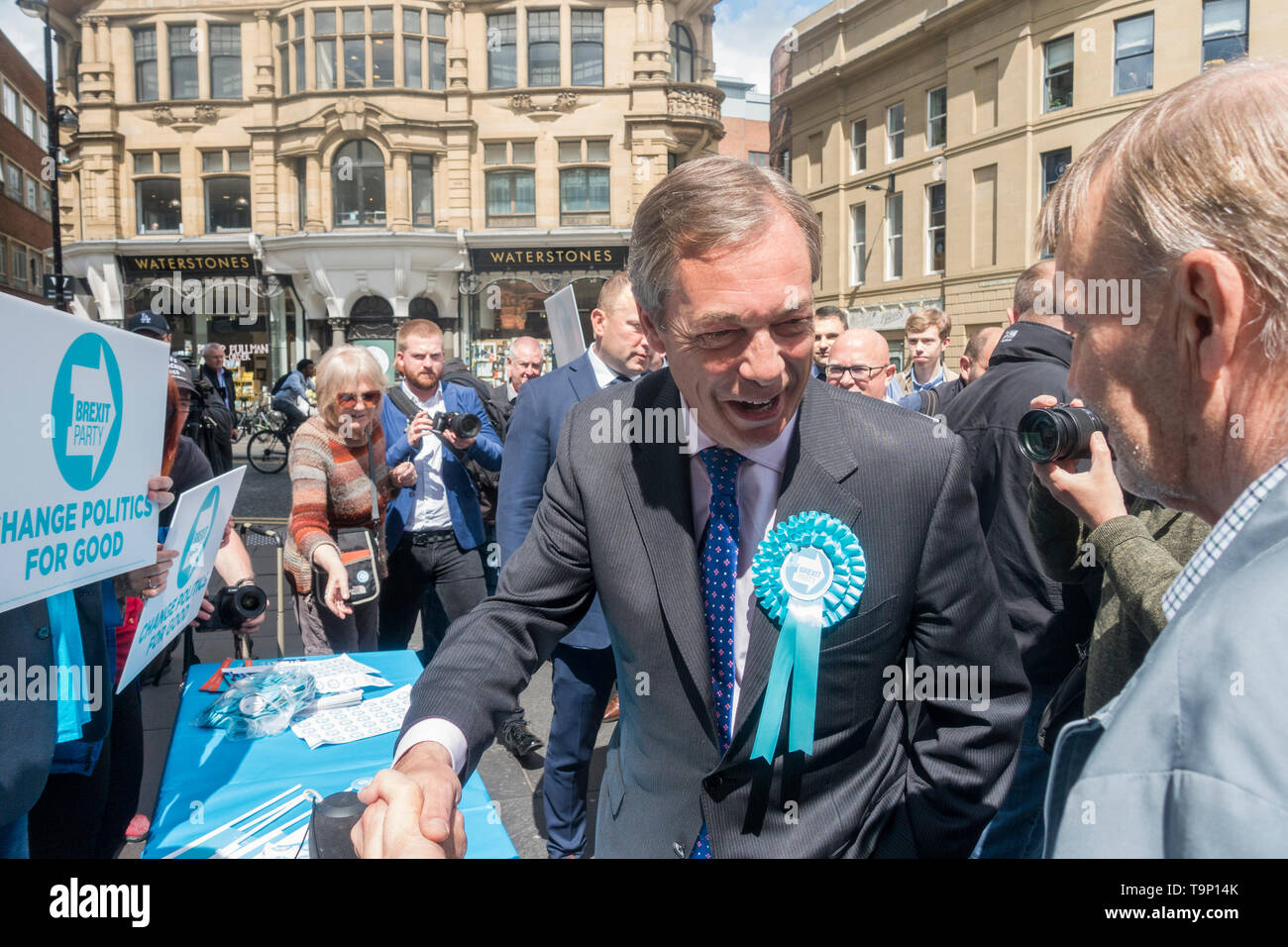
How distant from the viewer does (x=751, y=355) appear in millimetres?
1361

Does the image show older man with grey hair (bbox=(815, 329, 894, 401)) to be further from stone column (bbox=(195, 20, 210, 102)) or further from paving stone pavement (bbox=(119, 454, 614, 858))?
stone column (bbox=(195, 20, 210, 102))

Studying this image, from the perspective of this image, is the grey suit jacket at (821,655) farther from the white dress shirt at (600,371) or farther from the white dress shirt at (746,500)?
the white dress shirt at (600,371)

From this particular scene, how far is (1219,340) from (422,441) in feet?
12.6


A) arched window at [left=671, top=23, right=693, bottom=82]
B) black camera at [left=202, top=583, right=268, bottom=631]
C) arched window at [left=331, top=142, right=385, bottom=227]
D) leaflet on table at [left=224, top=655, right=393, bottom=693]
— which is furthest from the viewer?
arched window at [left=671, top=23, right=693, bottom=82]

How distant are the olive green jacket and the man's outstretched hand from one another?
124 cm

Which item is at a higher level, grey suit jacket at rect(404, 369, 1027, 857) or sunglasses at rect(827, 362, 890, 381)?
sunglasses at rect(827, 362, 890, 381)

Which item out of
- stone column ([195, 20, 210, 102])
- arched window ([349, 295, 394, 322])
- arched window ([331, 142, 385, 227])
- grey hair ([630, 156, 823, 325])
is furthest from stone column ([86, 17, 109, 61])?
grey hair ([630, 156, 823, 325])

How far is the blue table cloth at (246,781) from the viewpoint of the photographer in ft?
6.33

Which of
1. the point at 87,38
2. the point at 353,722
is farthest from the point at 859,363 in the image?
the point at 87,38

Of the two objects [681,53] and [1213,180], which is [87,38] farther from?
[1213,180]

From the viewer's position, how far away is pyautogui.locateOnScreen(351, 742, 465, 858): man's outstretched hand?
94 centimetres

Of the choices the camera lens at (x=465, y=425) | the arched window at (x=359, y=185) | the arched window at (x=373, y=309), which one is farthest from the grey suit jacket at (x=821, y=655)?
the arched window at (x=359, y=185)

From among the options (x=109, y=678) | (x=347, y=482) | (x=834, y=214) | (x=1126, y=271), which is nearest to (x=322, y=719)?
(x=109, y=678)

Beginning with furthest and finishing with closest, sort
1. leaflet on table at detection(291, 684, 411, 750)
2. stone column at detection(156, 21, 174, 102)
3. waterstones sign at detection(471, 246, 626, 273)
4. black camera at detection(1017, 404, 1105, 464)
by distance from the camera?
waterstones sign at detection(471, 246, 626, 273)
stone column at detection(156, 21, 174, 102)
leaflet on table at detection(291, 684, 411, 750)
black camera at detection(1017, 404, 1105, 464)
